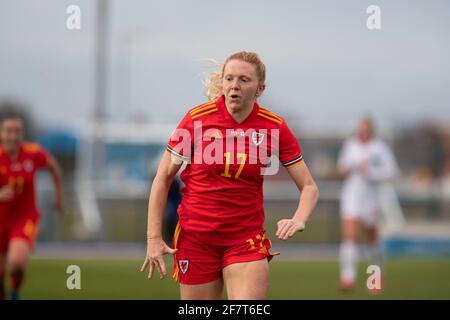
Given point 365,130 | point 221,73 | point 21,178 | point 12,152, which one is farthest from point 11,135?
point 365,130

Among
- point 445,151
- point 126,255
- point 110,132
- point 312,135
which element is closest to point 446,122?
point 312,135

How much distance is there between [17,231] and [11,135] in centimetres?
115

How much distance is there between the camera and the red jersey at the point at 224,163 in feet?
20.7

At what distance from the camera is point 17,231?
10273mm

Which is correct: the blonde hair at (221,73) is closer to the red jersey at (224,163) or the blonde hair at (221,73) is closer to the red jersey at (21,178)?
the red jersey at (224,163)

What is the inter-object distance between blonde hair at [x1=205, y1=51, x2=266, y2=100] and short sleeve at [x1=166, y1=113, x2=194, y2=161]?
449 mm

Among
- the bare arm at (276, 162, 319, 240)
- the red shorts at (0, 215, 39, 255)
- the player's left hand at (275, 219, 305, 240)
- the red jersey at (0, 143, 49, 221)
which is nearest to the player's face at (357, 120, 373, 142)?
the red jersey at (0, 143, 49, 221)

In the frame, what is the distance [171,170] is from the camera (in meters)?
6.36

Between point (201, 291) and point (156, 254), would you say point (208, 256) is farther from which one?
point (156, 254)

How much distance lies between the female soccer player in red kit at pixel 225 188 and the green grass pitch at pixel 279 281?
5.19 m

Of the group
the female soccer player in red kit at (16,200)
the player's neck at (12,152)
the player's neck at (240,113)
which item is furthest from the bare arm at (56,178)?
the player's neck at (240,113)

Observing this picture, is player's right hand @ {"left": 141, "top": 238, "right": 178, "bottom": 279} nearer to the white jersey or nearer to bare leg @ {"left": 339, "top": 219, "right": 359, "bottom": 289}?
bare leg @ {"left": 339, "top": 219, "right": 359, "bottom": 289}

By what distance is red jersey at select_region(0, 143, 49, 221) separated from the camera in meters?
10.1
